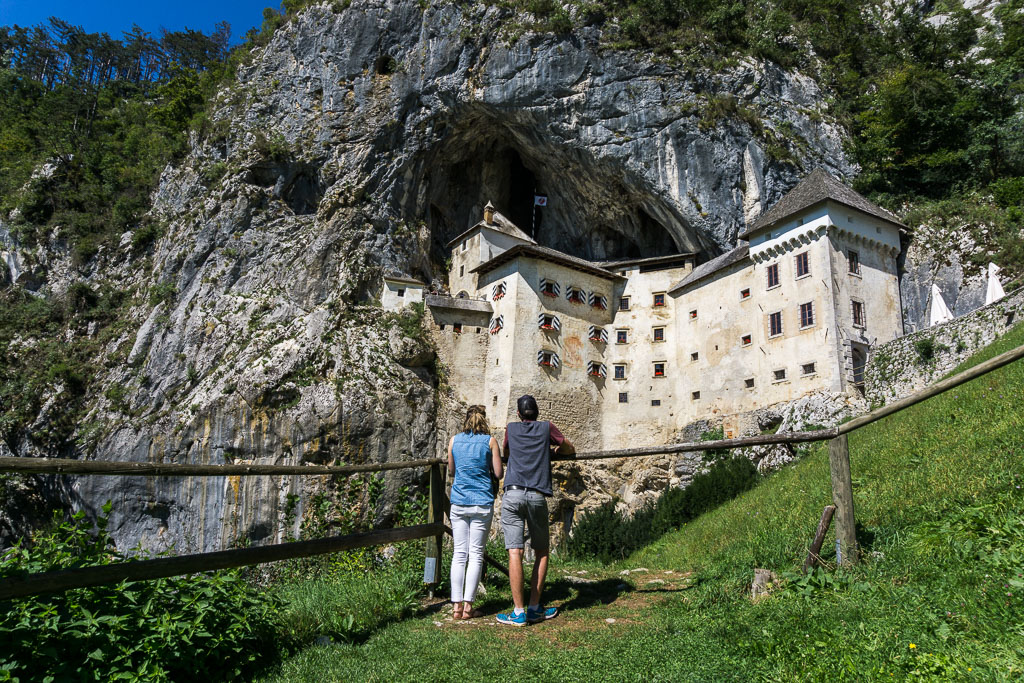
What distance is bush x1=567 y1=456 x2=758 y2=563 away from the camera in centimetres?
1627

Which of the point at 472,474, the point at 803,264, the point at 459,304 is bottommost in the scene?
the point at 472,474

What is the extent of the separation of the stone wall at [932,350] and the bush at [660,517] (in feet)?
24.9

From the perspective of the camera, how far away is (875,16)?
46.5 meters

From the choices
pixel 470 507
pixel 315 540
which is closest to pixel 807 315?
pixel 470 507

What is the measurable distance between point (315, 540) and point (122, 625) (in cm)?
187

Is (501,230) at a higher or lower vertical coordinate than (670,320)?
higher

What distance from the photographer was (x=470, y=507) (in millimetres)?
6621

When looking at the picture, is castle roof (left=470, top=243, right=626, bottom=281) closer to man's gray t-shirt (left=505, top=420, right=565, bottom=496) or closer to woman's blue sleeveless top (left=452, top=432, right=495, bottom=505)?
man's gray t-shirt (left=505, top=420, right=565, bottom=496)

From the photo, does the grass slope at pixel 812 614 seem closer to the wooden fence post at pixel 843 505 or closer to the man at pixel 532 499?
the wooden fence post at pixel 843 505

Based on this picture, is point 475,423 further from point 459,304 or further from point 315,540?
point 459,304

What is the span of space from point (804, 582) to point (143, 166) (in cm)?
5841

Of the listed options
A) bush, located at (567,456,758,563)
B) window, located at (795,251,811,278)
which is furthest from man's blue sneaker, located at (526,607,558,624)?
window, located at (795,251,811,278)

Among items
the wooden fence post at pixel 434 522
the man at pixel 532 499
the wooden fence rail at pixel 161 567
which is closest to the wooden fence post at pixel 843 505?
the man at pixel 532 499

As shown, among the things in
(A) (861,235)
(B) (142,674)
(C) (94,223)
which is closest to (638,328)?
(A) (861,235)
